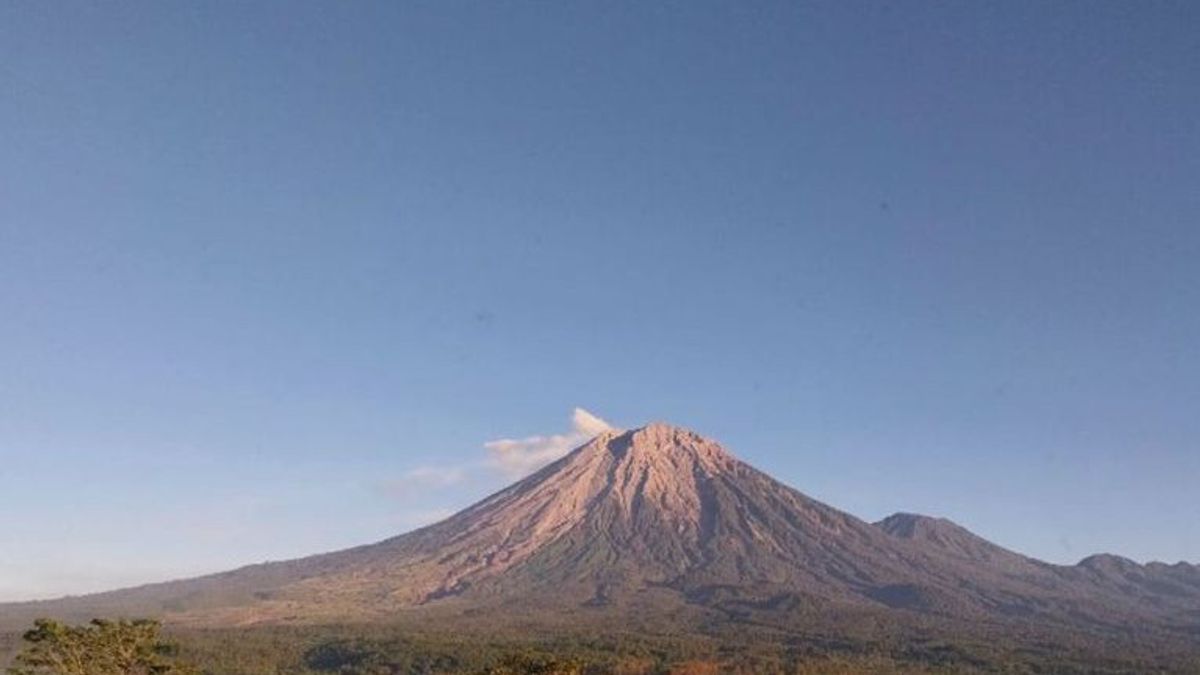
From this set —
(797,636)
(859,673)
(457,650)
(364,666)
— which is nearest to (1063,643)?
(797,636)

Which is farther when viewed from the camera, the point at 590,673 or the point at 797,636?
the point at 797,636

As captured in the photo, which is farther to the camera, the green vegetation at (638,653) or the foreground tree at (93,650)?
the green vegetation at (638,653)

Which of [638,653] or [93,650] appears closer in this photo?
[93,650]

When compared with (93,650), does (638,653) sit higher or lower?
higher

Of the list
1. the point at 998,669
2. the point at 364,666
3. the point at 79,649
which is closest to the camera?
the point at 79,649

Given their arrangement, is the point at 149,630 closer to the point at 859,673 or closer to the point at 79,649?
the point at 79,649

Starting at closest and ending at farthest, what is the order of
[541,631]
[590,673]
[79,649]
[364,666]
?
[79,649]
[590,673]
[364,666]
[541,631]

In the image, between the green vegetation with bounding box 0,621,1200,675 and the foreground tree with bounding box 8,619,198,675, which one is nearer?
the foreground tree with bounding box 8,619,198,675
